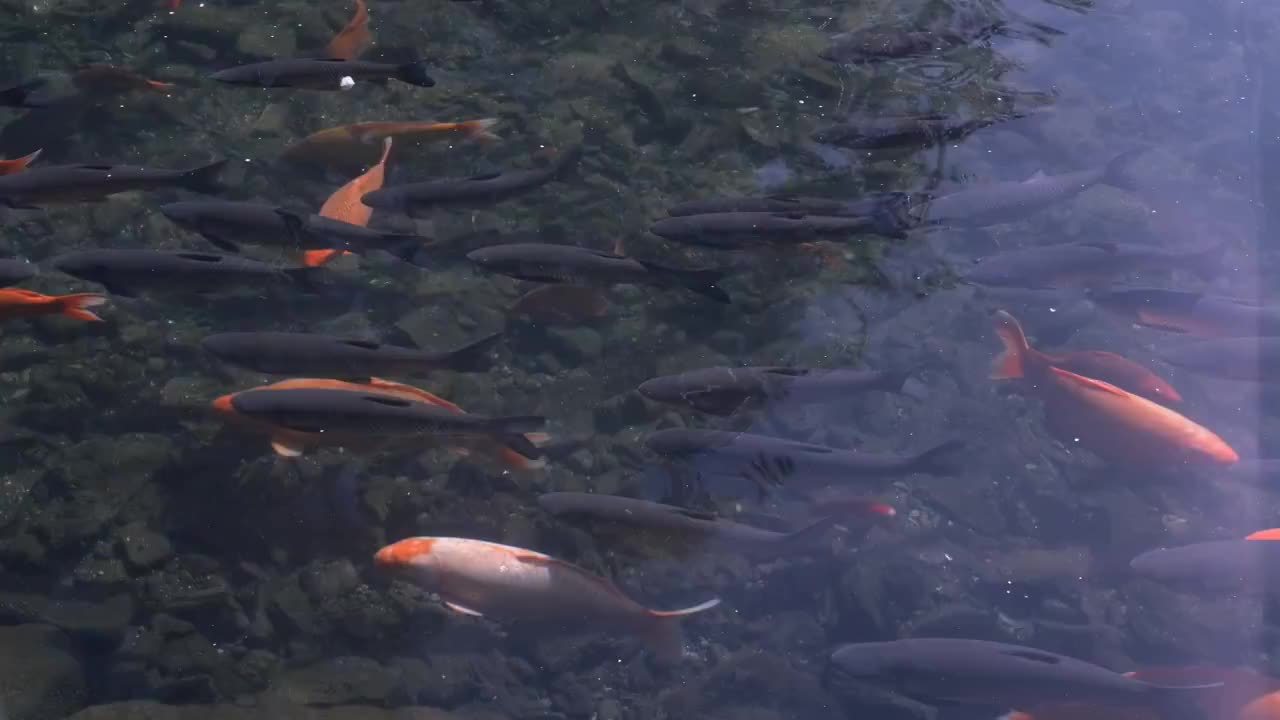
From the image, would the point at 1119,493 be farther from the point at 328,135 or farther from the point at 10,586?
the point at 10,586

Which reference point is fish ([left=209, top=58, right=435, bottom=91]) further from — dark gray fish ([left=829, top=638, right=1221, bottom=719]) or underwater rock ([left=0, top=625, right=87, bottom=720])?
dark gray fish ([left=829, top=638, right=1221, bottom=719])

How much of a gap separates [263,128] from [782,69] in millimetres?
3586

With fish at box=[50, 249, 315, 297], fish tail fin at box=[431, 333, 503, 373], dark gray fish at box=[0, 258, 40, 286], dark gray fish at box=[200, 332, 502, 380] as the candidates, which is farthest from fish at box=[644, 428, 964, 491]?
dark gray fish at box=[0, 258, 40, 286]

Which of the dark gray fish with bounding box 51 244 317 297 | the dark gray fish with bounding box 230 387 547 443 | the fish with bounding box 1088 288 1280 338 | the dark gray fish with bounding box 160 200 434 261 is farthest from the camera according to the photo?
the fish with bounding box 1088 288 1280 338

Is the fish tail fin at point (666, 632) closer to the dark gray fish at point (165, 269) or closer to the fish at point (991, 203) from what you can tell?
the dark gray fish at point (165, 269)

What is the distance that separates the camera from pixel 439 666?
3863 mm

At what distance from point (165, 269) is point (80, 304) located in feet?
Answer: 2.35

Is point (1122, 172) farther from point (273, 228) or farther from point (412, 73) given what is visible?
point (273, 228)

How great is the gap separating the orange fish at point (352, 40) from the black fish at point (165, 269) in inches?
104

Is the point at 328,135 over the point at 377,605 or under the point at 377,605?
over

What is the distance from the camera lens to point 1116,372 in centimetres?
520

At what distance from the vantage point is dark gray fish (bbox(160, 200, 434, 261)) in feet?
12.9

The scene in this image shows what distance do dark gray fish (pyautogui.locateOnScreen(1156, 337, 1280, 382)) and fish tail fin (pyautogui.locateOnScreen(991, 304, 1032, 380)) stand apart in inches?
46.5

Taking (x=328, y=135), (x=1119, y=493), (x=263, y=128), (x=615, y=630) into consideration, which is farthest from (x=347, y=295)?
(x=1119, y=493)
